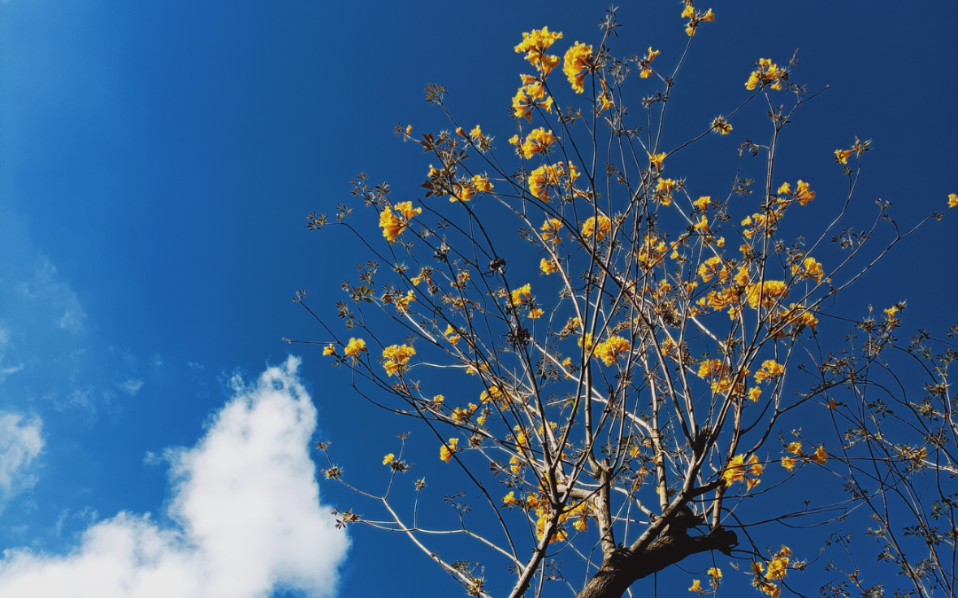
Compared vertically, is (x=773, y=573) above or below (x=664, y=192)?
below

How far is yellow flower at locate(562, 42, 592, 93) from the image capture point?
3.13m

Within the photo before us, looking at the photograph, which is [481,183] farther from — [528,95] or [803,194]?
[803,194]

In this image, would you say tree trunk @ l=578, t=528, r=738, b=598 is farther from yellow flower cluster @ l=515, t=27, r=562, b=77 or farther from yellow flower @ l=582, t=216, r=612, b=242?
yellow flower cluster @ l=515, t=27, r=562, b=77

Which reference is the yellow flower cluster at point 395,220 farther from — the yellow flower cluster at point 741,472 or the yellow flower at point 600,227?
the yellow flower cluster at point 741,472

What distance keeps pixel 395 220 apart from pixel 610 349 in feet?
6.03

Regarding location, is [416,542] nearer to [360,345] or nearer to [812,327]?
[360,345]

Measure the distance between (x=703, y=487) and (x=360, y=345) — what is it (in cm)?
243

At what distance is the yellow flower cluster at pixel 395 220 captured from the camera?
324cm

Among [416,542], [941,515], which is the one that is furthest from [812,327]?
[416,542]

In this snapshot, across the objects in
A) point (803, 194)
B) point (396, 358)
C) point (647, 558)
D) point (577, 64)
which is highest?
point (803, 194)

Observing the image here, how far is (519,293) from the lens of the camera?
4.20m

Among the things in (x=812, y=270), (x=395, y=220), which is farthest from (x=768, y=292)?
(x=395, y=220)

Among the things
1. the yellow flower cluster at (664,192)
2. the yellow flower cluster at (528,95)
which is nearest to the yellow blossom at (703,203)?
the yellow flower cluster at (664,192)

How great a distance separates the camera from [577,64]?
3.18 meters
